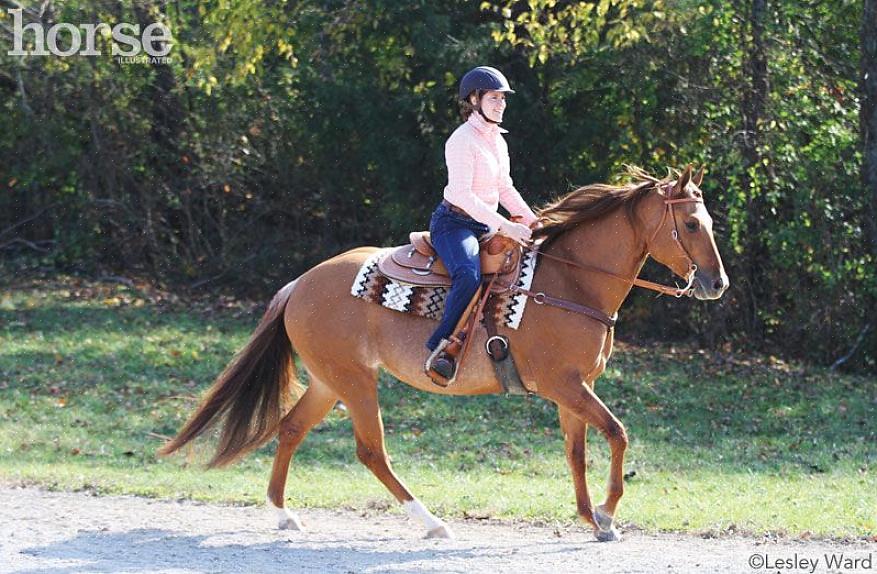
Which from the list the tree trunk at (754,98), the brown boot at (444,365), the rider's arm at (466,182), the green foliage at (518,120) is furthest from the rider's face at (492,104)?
the tree trunk at (754,98)

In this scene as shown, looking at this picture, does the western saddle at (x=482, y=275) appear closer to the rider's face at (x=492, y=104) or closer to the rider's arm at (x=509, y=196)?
the rider's arm at (x=509, y=196)

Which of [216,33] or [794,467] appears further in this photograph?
[216,33]

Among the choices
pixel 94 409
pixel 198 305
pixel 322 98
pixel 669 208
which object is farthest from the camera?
pixel 198 305

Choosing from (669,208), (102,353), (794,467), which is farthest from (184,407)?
(669,208)

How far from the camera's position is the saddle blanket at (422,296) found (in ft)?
24.3

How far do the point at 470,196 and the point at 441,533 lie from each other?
2062 millimetres

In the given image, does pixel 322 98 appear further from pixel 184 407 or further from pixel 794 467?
pixel 794 467

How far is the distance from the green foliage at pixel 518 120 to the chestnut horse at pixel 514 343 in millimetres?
5083

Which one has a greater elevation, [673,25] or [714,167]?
[673,25]

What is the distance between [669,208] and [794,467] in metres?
4.04

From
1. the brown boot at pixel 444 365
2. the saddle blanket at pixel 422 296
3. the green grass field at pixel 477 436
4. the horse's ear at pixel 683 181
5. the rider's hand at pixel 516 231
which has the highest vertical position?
the horse's ear at pixel 683 181

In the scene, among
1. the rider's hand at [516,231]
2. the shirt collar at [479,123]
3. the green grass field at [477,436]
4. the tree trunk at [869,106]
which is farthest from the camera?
the tree trunk at [869,106]

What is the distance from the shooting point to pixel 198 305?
1741 centimetres

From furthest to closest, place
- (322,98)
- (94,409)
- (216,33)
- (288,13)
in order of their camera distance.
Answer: (322,98) → (288,13) → (216,33) → (94,409)
